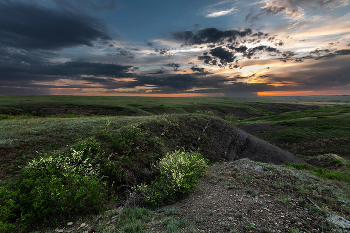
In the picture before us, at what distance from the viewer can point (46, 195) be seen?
5.80 m

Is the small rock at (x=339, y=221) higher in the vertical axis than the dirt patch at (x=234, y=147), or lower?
higher

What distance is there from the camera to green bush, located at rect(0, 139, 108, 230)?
5484 millimetres

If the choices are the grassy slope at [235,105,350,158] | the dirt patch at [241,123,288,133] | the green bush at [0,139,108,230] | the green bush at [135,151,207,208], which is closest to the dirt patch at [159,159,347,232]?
the green bush at [135,151,207,208]

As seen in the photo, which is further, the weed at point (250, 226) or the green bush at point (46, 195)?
the green bush at point (46, 195)

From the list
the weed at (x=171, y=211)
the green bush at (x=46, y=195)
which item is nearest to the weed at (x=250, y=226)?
the weed at (x=171, y=211)

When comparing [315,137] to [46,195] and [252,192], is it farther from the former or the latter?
[46,195]

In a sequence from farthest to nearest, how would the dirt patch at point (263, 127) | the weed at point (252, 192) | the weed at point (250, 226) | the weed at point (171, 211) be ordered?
the dirt patch at point (263, 127)
the weed at point (252, 192)
the weed at point (171, 211)
the weed at point (250, 226)

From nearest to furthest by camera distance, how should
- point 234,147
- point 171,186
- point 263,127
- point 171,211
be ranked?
point 171,211 < point 171,186 < point 234,147 < point 263,127

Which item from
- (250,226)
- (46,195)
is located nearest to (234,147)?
(250,226)

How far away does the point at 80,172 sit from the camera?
7543 millimetres

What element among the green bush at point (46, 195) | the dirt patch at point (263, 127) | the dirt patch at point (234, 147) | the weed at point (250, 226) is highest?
the green bush at point (46, 195)

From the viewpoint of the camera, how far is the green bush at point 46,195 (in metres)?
5.48

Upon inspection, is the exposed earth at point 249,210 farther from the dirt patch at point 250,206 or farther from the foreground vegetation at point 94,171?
the foreground vegetation at point 94,171

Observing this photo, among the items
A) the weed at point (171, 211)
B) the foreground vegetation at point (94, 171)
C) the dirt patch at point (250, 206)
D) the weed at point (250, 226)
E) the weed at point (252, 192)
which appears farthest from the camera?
the weed at point (252, 192)
